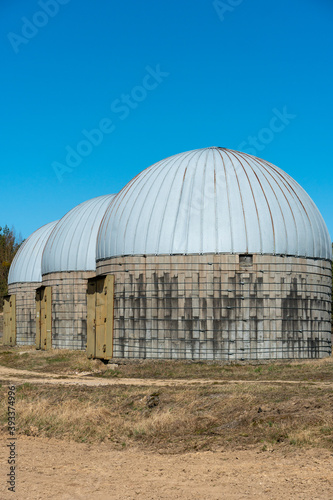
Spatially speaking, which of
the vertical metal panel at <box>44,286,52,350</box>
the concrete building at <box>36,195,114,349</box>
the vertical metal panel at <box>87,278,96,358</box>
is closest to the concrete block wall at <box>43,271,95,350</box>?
the concrete building at <box>36,195,114,349</box>

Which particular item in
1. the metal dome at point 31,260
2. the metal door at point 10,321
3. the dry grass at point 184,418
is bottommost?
the dry grass at point 184,418

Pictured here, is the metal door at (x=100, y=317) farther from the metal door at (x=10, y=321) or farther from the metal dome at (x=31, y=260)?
the metal door at (x=10, y=321)

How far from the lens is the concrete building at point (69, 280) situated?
34844 mm

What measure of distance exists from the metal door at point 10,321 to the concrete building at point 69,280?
6.97 m

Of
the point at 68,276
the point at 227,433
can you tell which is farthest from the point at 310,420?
the point at 68,276

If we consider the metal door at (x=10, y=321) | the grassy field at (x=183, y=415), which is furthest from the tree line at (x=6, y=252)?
the grassy field at (x=183, y=415)

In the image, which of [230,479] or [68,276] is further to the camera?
[68,276]

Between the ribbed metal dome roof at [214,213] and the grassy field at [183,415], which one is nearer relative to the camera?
the grassy field at [183,415]

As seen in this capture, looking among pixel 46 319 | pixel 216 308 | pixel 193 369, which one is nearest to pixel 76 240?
pixel 46 319

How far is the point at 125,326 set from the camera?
26.0 meters

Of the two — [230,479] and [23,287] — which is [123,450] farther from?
[23,287]

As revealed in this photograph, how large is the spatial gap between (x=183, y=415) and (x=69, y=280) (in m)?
22.9

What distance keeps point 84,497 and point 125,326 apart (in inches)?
678

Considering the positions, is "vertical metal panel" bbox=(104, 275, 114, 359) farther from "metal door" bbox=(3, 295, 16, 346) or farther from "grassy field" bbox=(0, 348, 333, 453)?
"metal door" bbox=(3, 295, 16, 346)
